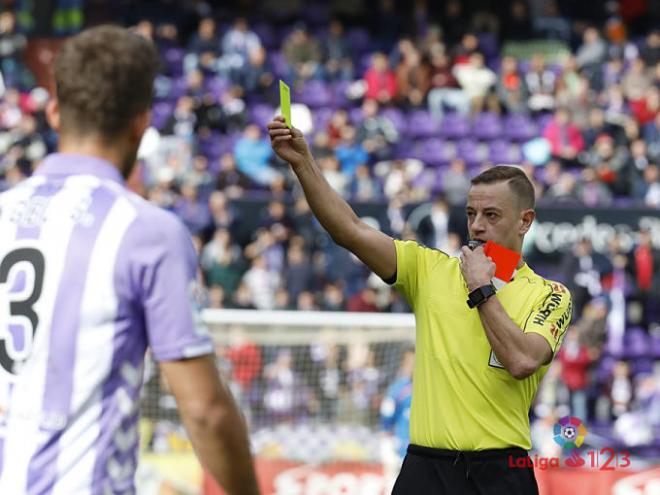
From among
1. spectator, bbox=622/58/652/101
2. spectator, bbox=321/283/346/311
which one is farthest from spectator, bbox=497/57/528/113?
spectator, bbox=321/283/346/311

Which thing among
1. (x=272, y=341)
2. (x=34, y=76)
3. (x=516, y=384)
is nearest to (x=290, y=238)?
(x=272, y=341)

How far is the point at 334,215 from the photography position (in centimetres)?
445

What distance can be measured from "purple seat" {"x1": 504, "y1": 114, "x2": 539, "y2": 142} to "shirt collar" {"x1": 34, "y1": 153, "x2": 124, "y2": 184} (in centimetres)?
1600

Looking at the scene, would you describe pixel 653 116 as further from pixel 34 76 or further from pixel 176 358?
pixel 176 358

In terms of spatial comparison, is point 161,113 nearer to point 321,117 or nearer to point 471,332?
point 321,117

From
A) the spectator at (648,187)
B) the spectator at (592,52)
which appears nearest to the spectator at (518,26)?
the spectator at (592,52)

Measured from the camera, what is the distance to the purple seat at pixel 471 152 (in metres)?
17.9

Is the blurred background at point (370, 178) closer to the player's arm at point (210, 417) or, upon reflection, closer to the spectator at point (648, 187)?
the spectator at point (648, 187)

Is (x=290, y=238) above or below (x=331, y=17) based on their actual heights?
below

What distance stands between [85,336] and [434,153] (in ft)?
50.9

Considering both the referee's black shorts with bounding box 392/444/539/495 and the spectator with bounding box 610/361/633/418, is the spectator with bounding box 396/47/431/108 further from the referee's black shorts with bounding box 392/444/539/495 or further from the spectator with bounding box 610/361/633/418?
the referee's black shorts with bounding box 392/444/539/495

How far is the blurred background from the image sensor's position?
416 inches

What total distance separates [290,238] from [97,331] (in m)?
12.4

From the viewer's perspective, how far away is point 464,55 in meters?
19.8
